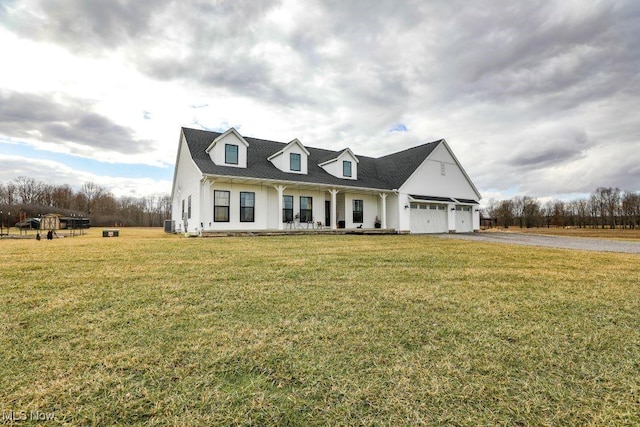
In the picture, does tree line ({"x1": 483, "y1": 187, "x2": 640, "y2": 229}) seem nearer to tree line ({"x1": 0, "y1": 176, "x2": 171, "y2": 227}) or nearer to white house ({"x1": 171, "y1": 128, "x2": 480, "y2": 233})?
white house ({"x1": 171, "y1": 128, "x2": 480, "y2": 233})

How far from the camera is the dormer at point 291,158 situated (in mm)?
17547

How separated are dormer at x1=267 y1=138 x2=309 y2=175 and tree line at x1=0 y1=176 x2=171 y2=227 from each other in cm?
4376

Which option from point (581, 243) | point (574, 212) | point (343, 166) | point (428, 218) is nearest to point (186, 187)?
point (343, 166)

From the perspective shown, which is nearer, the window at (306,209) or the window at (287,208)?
the window at (287,208)

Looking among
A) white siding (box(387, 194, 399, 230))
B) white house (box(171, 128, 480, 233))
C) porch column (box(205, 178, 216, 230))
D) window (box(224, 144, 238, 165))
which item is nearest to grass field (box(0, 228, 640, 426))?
porch column (box(205, 178, 216, 230))

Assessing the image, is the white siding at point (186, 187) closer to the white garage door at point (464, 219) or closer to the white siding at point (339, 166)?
the white siding at point (339, 166)

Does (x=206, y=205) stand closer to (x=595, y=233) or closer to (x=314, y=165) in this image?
(x=314, y=165)

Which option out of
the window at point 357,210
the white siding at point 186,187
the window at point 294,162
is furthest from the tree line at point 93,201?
the window at point 357,210

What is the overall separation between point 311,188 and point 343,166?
3317 millimetres

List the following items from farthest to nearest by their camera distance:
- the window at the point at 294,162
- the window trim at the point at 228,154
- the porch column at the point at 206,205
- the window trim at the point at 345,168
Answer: the window trim at the point at 345,168
the window at the point at 294,162
the window trim at the point at 228,154
the porch column at the point at 206,205

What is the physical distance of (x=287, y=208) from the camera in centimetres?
1708

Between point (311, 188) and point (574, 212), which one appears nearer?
point (311, 188)

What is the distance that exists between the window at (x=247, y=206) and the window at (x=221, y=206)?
2.45 ft

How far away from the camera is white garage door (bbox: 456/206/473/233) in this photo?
73.8 feet
